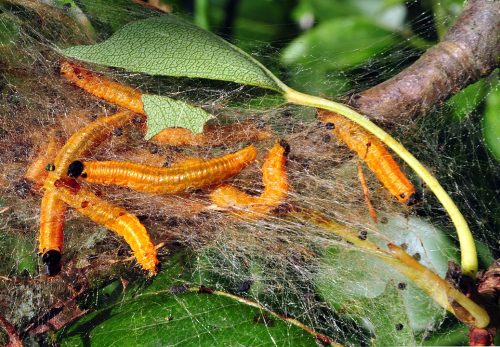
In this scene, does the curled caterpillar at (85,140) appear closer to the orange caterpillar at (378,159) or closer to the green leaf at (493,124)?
the orange caterpillar at (378,159)

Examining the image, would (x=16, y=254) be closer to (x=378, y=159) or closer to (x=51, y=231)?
(x=51, y=231)

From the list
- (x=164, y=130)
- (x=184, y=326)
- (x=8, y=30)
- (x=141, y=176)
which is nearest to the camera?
(x=184, y=326)

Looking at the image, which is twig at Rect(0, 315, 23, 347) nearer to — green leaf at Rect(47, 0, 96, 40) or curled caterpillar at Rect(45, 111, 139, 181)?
curled caterpillar at Rect(45, 111, 139, 181)

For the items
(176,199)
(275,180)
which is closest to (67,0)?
(176,199)

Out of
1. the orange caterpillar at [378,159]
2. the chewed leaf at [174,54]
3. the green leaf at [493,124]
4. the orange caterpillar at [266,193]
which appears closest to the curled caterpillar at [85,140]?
the chewed leaf at [174,54]

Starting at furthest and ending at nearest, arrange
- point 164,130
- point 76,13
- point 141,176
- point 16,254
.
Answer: point 76,13
point 164,130
point 16,254
point 141,176

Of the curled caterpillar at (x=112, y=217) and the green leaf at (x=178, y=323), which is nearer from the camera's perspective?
the green leaf at (x=178, y=323)

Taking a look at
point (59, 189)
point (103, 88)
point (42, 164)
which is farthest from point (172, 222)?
point (103, 88)
